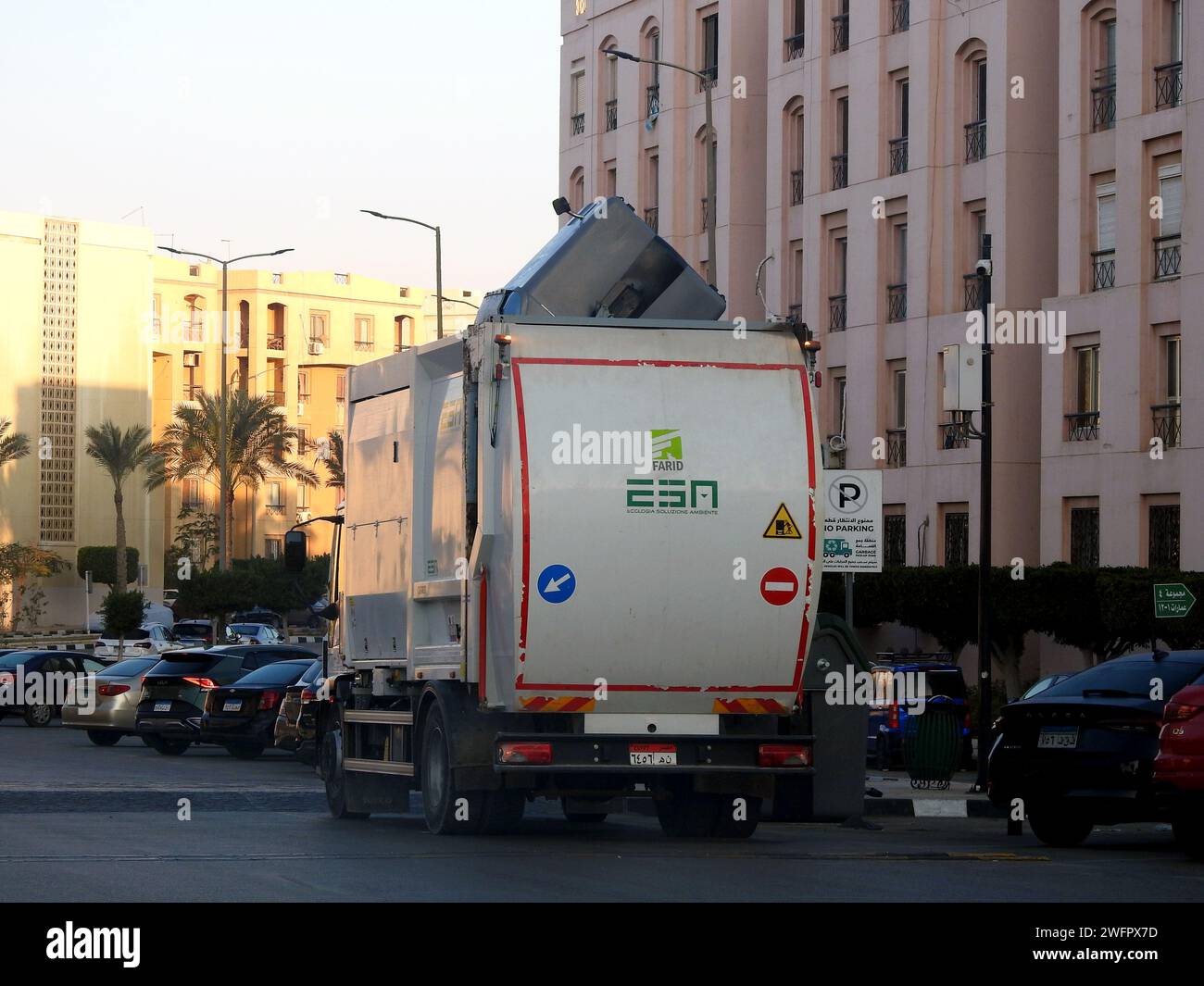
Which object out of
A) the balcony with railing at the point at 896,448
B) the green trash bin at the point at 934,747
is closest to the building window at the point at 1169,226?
the balcony with railing at the point at 896,448

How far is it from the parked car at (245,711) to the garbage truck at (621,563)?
13876 millimetres

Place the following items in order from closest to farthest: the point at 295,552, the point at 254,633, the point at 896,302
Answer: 1. the point at 295,552
2. the point at 896,302
3. the point at 254,633

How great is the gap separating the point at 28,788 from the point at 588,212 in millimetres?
8800

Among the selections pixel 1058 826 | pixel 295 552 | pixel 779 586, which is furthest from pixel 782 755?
pixel 295 552

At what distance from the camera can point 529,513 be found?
598 inches

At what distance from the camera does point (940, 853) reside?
631 inches

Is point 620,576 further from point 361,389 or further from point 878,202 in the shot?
point 878,202

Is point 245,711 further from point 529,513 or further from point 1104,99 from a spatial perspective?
point 1104,99

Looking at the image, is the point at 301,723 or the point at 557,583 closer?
the point at 557,583

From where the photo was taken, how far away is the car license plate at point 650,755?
15.7 meters

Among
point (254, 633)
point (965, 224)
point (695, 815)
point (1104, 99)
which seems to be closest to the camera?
point (695, 815)

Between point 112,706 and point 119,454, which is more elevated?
point 119,454

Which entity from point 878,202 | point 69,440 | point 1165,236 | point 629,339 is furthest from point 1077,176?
point 69,440

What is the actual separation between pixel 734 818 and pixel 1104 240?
25302mm
